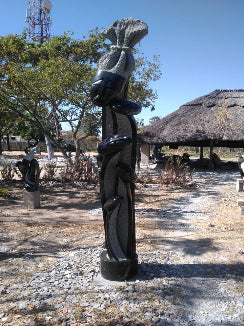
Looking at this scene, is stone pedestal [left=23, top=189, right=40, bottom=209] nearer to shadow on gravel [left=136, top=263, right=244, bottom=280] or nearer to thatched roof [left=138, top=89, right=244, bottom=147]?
shadow on gravel [left=136, top=263, right=244, bottom=280]

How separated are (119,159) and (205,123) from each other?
487 inches

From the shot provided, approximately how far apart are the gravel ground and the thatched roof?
1023 centimetres

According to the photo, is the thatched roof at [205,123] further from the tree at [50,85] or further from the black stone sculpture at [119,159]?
the black stone sculpture at [119,159]

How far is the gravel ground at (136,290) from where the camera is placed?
106 inches

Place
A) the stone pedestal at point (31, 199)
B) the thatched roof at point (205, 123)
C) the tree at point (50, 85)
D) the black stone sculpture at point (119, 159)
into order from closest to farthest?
the black stone sculpture at point (119, 159) → the stone pedestal at point (31, 199) → the tree at point (50, 85) → the thatched roof at point (205, 123)

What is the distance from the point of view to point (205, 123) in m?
14.9

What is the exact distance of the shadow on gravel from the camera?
11.5 feet

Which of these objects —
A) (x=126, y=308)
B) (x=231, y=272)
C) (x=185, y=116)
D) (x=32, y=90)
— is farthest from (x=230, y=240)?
(x=185, y=116)

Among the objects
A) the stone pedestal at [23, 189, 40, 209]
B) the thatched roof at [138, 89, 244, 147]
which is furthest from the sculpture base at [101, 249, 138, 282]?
the thatched roof at [138, 89, 244, 147]

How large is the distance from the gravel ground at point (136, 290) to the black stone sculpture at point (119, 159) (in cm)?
28

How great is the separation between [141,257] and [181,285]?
2.87 ft

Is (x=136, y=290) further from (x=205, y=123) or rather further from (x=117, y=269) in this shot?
(x=205, y=123)

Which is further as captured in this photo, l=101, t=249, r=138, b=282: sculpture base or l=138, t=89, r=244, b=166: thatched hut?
l=138, t=89, r=244, b=166: thatched hut

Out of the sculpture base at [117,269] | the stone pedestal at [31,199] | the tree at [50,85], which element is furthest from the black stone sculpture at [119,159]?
the tree at [50,85]
